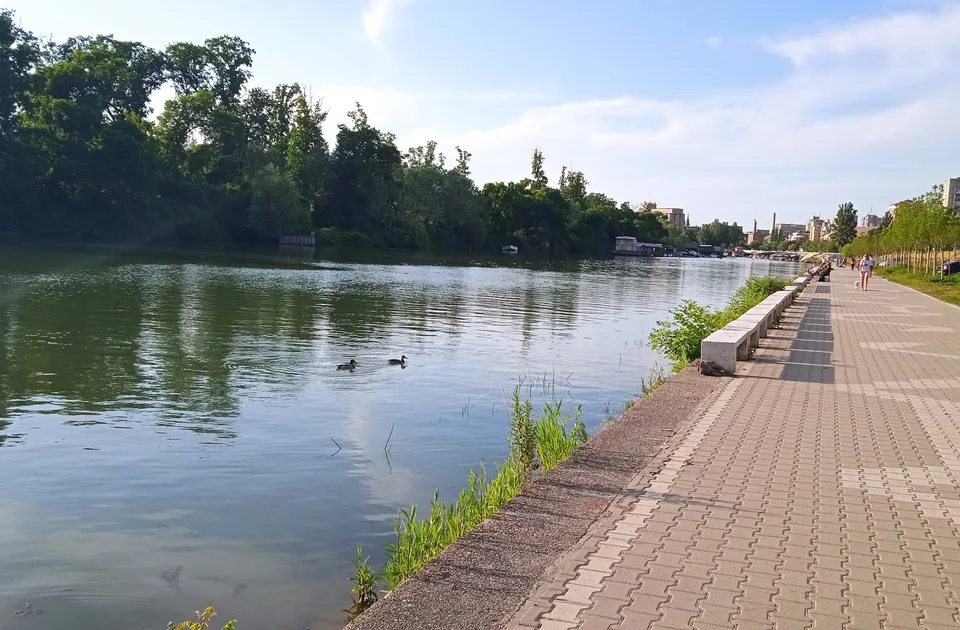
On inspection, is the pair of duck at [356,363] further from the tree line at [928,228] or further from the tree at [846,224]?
the tree at [846,224]

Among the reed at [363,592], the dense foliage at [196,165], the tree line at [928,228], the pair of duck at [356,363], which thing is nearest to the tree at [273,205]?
the dense foliage at [196,165]

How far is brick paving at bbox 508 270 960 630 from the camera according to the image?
429cm

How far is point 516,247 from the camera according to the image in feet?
371

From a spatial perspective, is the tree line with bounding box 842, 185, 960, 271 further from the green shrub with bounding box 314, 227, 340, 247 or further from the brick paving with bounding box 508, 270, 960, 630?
the green shrub with bounding box 314, 227, 340, 247

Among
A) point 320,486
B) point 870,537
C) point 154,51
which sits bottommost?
point 320,486

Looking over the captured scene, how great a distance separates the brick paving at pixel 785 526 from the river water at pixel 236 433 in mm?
1991

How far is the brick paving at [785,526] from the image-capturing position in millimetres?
4289

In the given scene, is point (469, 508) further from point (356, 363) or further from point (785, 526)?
point (356, 363)

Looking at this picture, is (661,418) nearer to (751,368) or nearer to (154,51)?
(751,368)

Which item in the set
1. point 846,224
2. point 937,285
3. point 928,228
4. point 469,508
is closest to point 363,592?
point 469,508

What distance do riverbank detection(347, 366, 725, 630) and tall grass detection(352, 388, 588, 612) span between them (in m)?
0.26

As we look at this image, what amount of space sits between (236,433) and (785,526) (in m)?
6.57

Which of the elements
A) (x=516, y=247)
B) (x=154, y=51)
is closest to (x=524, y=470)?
(x=154, y=51)

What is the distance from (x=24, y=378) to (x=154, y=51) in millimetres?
77579
